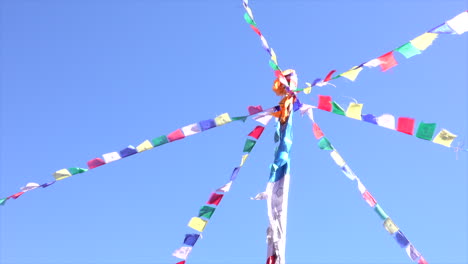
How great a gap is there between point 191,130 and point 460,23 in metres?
2.52

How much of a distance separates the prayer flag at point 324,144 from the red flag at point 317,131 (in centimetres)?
4

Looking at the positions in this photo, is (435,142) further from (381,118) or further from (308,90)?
(308,90)

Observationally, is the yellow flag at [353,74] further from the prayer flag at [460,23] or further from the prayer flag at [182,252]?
the prayer flag at [182,252]

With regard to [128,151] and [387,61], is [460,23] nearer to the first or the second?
[387,61]

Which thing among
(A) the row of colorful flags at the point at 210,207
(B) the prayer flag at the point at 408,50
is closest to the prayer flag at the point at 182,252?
(A) the row of colorful flags at the point at 210,207

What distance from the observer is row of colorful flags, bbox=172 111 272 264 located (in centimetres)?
485

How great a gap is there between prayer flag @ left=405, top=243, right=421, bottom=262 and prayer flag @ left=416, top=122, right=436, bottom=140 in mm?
948

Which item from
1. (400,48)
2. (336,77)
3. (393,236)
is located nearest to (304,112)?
(336,77)

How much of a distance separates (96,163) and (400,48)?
117 inches

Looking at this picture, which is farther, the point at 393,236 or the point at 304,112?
the point at 304,112

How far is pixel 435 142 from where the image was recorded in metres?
4.08

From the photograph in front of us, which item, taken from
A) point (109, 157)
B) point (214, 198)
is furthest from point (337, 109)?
point (109, 157)

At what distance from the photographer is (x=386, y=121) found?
4320mm

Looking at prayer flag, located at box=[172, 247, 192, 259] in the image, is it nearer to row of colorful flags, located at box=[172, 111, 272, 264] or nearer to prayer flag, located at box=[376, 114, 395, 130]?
row of colorful flags, located at box=[172, 111, 272, 264]
